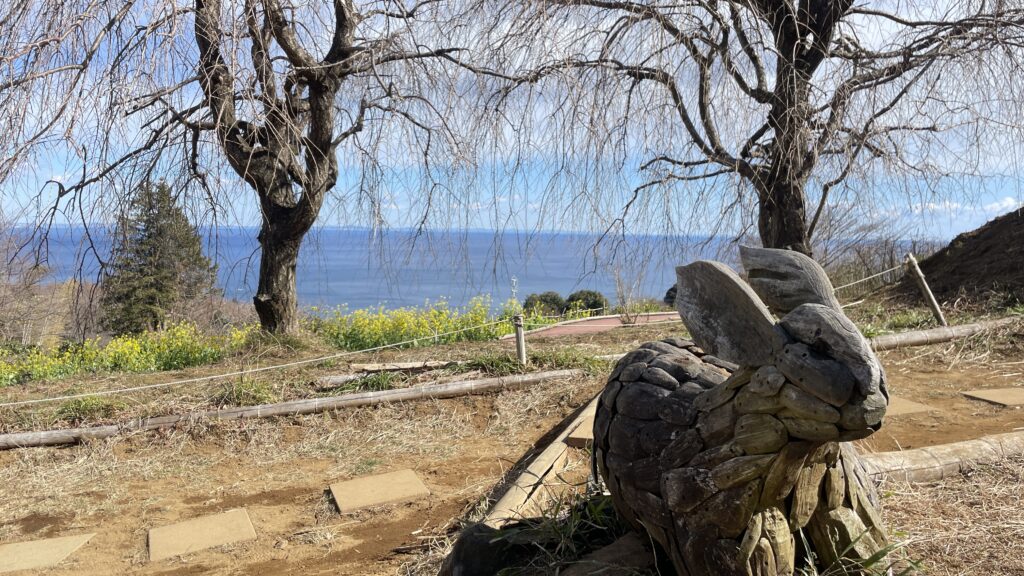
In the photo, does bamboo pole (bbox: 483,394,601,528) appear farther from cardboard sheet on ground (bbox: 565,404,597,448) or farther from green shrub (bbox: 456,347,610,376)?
green shrub (bbox: 456,347,610,376)

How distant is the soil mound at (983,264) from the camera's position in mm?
7957

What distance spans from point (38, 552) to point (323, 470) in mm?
1549

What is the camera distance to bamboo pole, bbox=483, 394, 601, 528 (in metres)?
2.85

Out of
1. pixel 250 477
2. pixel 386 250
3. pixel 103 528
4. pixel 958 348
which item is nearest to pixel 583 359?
pixel 386 250

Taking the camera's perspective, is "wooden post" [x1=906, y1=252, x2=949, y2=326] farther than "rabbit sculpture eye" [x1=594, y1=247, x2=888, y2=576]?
Yes

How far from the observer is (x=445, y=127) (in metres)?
4.70

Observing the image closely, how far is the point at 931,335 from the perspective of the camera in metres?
6.34

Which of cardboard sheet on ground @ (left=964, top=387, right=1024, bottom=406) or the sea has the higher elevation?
the sea

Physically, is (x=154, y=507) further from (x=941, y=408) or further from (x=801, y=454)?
(x=941, y=408)

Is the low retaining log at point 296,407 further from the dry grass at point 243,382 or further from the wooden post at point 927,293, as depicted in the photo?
the wooden post at point 927,293

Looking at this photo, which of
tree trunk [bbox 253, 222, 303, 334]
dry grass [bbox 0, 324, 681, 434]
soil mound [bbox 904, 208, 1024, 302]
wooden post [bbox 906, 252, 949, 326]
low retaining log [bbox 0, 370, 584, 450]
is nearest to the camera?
low retaining log [bbox 0, 370, 584, 450]

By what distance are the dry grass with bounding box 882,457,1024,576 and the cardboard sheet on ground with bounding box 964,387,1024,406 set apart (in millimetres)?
1743

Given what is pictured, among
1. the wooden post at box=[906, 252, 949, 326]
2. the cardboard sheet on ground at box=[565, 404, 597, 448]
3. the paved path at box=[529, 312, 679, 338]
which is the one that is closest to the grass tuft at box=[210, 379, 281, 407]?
the cardboard sheet on ground at box=[565, 404, 597, 448]

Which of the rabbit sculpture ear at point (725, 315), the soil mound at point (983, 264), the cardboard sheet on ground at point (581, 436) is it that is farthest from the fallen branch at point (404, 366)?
the soil mound at point (983, 264)
